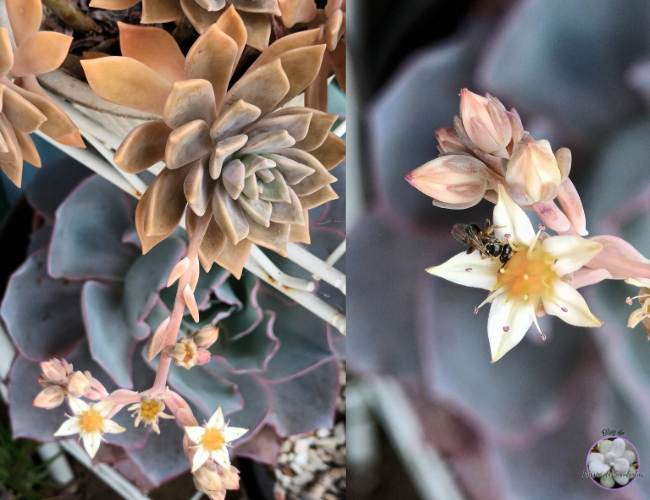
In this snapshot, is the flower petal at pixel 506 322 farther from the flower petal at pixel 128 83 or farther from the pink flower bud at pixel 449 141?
the flower petal at pixel 128 83

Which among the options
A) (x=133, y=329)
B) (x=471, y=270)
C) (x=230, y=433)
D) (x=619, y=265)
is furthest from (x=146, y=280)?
(x=619, y=265)

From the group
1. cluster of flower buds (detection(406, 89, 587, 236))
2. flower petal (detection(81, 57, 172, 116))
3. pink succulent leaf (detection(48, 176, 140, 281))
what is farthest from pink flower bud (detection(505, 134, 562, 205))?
pink succulent leaf (detection(48, 176, 140, 281))

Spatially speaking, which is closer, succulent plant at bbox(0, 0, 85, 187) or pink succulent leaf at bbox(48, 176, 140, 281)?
succulent plant at bbox(0, 0, 85, 187)

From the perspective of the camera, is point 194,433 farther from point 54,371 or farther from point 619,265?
point 619,265

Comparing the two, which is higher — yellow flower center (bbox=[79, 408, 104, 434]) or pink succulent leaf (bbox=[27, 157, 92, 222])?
pink succulent leaf (bbox=[27, 157, 92, 222])

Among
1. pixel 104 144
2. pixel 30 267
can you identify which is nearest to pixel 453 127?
pixel 104 144

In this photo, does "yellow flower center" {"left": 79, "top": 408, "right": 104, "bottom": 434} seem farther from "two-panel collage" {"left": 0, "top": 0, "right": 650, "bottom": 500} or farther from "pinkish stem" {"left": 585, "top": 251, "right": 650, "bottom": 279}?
"pinkish stem" {"left": 585, "top": 251, "right": 650, "bottom": 279}
